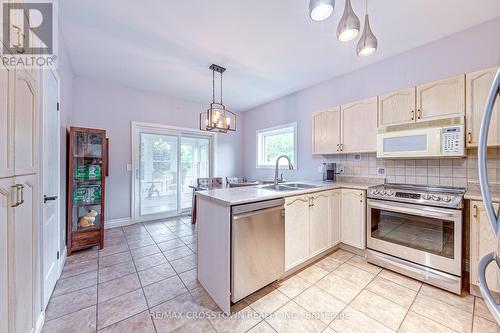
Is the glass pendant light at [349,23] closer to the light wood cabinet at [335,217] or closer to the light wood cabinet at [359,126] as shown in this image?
the light wood cabinet at [359,126]

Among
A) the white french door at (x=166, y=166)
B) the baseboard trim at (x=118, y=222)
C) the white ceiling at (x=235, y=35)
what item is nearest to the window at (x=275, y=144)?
the white ceiling at (x=235, y=35)

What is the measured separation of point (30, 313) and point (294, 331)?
5.65 feet

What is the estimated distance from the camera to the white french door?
151 inches

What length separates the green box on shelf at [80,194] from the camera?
2.65 metres

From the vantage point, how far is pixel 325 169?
322 cm

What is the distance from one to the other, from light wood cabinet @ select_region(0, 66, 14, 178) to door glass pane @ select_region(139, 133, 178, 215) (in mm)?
2995

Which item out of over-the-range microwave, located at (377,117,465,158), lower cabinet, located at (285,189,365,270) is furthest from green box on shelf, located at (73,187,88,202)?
over-the-range microwave, located at (377,117,465,158)

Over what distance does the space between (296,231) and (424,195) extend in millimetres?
1311

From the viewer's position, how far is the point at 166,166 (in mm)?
4250

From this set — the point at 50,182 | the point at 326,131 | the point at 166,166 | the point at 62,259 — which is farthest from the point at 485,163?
the point at 166,166

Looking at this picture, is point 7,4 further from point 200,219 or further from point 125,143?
point 125,143

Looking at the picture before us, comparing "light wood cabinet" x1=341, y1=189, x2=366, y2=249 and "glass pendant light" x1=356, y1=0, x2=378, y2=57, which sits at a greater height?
"glass pendant light" x1=356, y1=0, x2=378, y2=57

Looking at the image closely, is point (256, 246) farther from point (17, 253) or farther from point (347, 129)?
point (347, 129)

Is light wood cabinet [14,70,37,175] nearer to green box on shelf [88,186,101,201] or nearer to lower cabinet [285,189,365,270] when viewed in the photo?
green box on shelf [88,186,101,201]
